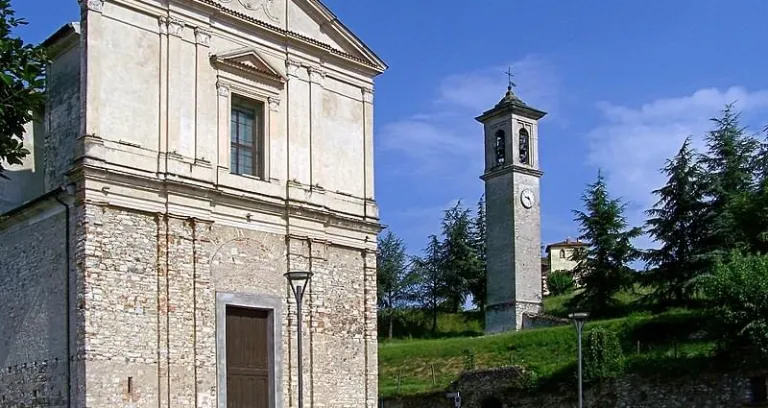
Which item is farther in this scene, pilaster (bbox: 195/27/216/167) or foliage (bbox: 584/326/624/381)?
foliage (bbox: 584/326/624/381)

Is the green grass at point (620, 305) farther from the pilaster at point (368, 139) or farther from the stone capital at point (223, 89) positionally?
the stone capital at point (223, 89)

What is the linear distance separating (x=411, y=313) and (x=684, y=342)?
2701 centimetres

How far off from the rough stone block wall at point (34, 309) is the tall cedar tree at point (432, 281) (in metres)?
39.4

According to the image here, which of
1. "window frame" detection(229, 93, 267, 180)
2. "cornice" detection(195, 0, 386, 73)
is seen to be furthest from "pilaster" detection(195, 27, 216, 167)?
"window frame" detection(229, 93, 267, 180)

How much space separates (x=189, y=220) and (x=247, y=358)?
3318 mm

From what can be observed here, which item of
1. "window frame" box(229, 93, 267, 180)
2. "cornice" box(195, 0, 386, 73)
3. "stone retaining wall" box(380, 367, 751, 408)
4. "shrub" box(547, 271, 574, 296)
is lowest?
"stone retaining wall" box(380, 367, 751, 408)

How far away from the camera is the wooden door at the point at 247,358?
22062 millimetres

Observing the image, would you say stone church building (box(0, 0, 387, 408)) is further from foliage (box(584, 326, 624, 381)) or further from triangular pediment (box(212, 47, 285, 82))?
foliage (box(584, 326, 624, 381))

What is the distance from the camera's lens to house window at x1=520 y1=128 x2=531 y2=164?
173 feet

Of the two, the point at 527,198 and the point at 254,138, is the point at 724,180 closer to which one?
the point at 527,198

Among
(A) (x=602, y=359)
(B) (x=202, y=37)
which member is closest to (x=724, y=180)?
(A) (x=602, y=359)

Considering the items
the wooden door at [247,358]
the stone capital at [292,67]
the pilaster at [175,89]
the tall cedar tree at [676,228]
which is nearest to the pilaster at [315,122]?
the stone capital at [292,67]

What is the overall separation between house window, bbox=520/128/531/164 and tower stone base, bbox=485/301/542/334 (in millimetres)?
7441

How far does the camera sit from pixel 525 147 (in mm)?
52969
